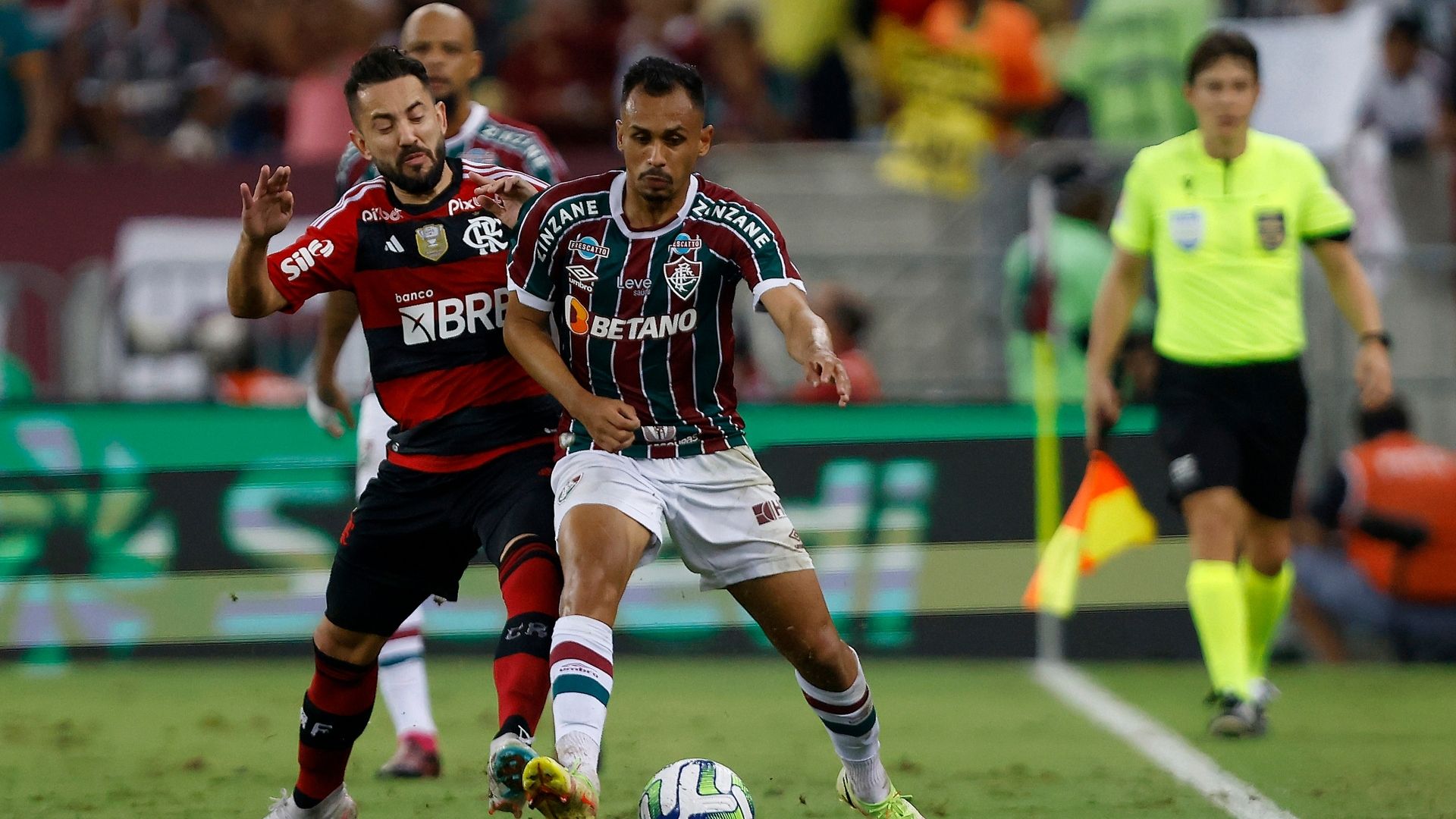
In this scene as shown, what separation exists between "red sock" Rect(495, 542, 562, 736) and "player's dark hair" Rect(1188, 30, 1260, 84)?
4.05 meters

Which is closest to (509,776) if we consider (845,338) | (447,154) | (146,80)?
(447,154)

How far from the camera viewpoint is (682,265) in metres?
5.60

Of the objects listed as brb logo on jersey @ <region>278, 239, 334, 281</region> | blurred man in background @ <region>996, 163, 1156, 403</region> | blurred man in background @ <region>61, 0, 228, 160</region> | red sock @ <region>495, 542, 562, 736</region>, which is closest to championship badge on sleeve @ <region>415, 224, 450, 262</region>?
brb logo on jersey @ <region>278, 239, 334, 281</region>

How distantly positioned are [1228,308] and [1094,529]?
1707mm

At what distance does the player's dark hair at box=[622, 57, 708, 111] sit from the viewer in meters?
5.51

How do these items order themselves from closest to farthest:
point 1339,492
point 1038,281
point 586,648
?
point 586,648 < point 1339,492 < point 1038,281

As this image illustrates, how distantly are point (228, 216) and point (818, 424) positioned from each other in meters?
4.92

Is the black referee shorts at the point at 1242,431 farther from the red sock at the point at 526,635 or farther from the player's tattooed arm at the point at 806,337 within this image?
the red sock at the point at 526,635

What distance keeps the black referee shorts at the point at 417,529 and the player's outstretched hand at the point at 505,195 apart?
0.71m

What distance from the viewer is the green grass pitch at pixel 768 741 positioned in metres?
6.67

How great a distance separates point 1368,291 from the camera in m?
8.40

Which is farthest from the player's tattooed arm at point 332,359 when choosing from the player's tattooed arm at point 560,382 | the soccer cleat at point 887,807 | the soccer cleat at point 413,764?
the soccer cleat at point 887,807

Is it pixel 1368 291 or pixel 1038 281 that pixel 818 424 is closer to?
pixel 1038 281

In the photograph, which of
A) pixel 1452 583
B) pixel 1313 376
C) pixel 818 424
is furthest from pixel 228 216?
pixel 1452 583
